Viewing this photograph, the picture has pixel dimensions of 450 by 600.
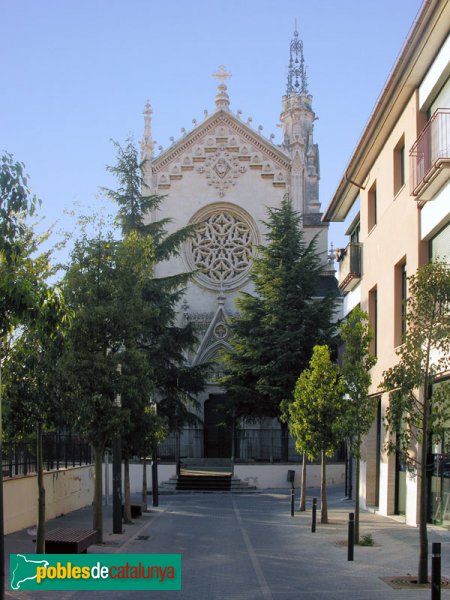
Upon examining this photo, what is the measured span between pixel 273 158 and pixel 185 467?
18512 millimetres

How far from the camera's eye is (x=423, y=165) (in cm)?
1941

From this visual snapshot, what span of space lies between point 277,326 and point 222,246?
1168 cm

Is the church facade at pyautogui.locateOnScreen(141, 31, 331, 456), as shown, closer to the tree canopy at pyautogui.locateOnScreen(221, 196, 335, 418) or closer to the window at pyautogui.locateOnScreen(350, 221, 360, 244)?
the tree canopy at pyautogui.locateOnScreen(221, 196, 335, 418)

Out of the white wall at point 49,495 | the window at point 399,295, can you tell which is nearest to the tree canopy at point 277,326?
the white wall at point 49,495

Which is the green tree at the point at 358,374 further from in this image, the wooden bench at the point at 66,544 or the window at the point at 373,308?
the window at the point at 373,308

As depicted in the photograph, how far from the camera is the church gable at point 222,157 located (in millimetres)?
50406

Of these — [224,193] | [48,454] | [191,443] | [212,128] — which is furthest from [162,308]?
[212,128]

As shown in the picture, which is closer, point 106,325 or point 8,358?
point 8,358

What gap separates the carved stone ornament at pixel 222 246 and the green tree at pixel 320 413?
26598mm

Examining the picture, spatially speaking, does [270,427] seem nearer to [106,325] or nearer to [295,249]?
[295,249]

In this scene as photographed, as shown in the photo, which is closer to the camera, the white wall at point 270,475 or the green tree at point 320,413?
the green tree at point 320,413

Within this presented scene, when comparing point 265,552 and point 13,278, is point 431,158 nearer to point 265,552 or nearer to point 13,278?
point 265,552

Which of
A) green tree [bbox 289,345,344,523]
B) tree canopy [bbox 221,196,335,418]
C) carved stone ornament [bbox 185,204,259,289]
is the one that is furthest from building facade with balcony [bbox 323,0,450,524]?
carved stone ornament [bbox 185,204,259,289]

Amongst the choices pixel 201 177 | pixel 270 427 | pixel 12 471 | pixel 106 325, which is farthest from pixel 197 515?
pixel 201 177
